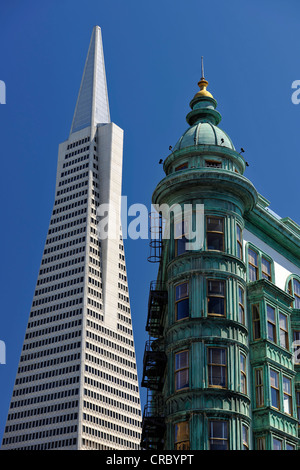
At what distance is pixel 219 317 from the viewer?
40531mm

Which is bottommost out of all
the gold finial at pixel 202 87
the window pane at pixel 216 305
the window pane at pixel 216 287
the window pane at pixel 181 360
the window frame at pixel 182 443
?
the window frame at pixel 182 443

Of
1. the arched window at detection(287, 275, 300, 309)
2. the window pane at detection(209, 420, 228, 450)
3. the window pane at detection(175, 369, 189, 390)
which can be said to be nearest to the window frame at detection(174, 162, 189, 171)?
the arched window at detection(287, 275, 300, 309)

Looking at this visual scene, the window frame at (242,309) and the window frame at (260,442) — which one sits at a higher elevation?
the window frame at (242,309)

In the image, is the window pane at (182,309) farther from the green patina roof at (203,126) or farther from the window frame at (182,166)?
the green patina roof at (203,126)

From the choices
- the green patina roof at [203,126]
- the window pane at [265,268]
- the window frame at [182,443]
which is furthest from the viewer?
the window pane at [265,268]

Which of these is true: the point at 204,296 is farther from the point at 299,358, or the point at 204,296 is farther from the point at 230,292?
the point at 299,358

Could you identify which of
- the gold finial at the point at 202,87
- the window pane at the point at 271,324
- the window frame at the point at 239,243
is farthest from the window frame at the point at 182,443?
the gold finial at the point at 202,87

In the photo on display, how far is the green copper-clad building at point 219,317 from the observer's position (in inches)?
1526

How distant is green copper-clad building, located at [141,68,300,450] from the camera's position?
3875 centimetres

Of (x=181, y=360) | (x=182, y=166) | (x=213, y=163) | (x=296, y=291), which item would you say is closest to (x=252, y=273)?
(x=296, y=291)

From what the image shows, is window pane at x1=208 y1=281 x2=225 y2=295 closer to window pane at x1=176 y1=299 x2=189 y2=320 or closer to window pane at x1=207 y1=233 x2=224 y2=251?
window pane at x1=176 y1=299 x2=189 y2=320

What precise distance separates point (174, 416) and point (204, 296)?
6527mm

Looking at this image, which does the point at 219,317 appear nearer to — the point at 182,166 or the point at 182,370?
the point at 182,370
